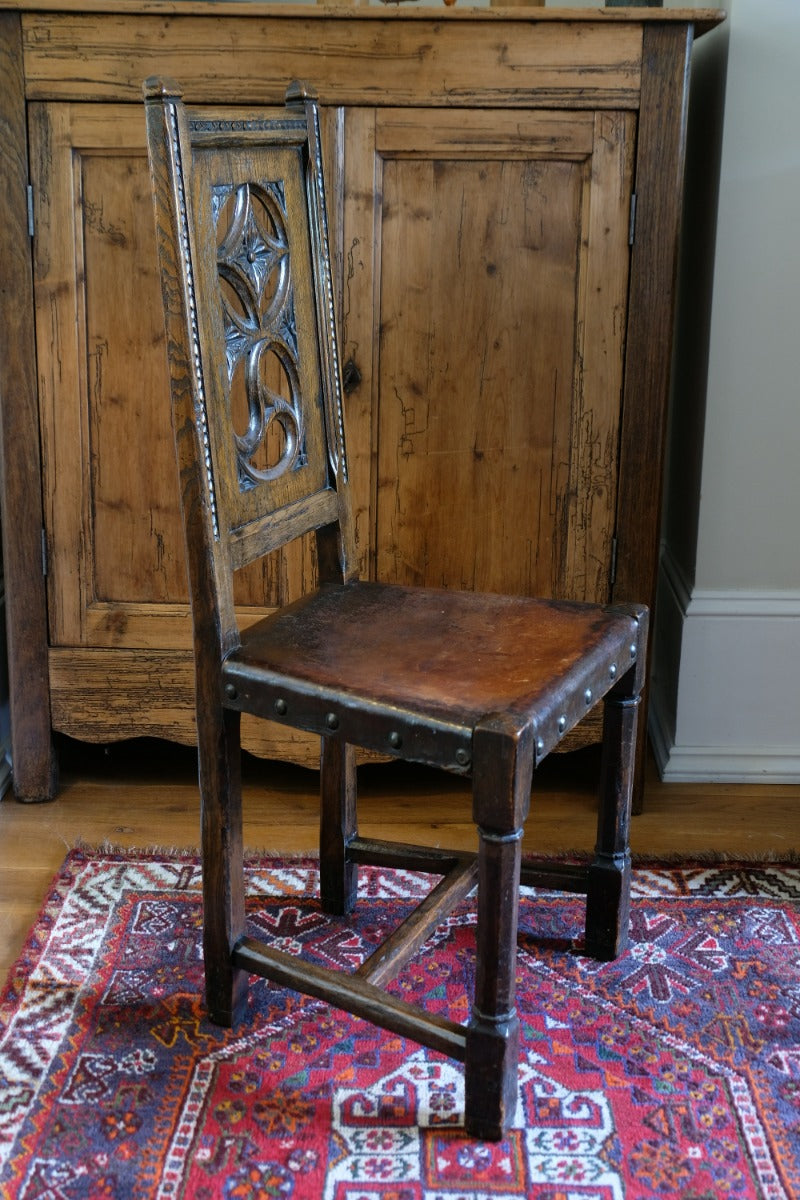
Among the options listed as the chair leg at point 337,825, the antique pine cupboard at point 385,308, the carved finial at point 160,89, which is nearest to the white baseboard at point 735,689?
the antique pine cupboard at point 385,308

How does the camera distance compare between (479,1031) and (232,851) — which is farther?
(232,851)

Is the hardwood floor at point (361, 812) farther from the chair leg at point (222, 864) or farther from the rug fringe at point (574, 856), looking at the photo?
the chair leg at point (222, 864)

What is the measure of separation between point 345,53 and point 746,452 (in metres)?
0.96

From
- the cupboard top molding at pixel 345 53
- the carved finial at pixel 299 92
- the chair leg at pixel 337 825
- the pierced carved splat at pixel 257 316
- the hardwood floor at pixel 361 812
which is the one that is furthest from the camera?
the hardwood floor at pixel 361 812

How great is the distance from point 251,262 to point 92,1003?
3.15ft

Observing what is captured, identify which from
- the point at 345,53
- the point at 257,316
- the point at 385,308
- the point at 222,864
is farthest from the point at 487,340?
the point at 222,864

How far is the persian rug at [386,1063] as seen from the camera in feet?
4.65

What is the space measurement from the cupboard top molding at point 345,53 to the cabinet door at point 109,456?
0.07m

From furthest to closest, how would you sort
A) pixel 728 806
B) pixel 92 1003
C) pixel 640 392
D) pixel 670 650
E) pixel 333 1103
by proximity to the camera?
pixel 670 650
pixel 728 806
pixel 640 392
pixel 92 1003
pixel 333 1103

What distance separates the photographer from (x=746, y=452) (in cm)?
236

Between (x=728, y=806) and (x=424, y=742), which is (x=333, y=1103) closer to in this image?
(x=424, y=742)

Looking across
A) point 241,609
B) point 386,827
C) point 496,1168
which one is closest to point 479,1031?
point 496,1168

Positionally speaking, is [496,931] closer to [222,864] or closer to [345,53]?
[222,864]

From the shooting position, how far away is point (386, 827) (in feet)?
7.35
